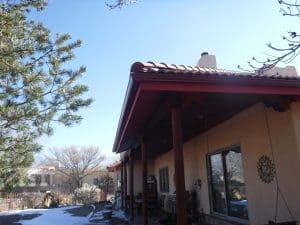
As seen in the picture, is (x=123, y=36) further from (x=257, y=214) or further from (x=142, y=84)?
(x=257, y=214)

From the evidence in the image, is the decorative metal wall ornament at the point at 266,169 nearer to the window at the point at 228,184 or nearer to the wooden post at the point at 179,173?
the window at the point at 228,184

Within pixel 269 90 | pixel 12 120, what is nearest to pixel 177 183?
pixel 269 90

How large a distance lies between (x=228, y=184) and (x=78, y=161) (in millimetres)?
35970

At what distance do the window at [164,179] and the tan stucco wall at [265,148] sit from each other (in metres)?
6.27

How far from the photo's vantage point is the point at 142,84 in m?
3.99

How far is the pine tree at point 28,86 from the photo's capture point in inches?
232

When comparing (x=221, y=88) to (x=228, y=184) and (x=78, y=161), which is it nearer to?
(x=228, y=184)

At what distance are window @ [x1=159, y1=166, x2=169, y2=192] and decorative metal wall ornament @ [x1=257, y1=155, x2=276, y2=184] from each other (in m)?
8.48

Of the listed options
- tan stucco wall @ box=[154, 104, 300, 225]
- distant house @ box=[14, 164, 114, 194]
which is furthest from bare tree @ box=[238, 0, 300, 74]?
distant house @ box=[14, 164, 114, 194]

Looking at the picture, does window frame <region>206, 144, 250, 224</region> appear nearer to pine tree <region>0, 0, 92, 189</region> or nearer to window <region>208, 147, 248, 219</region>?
window <region>208, 147, 248, 219</region>

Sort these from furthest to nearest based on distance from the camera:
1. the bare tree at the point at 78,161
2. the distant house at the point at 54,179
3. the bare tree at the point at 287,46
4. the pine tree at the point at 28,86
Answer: the distant house at the point at 54,179
the bare tree at the point at 78,161
the pine tree at the point at 28,86
the bare tree at the point at 287,46

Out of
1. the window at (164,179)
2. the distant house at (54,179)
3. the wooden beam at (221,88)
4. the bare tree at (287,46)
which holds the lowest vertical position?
the window at (164,179)

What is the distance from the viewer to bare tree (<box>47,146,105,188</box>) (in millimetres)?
41384

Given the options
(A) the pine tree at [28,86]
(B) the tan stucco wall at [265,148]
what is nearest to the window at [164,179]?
(B) the tan stucco wall at [265,148]
